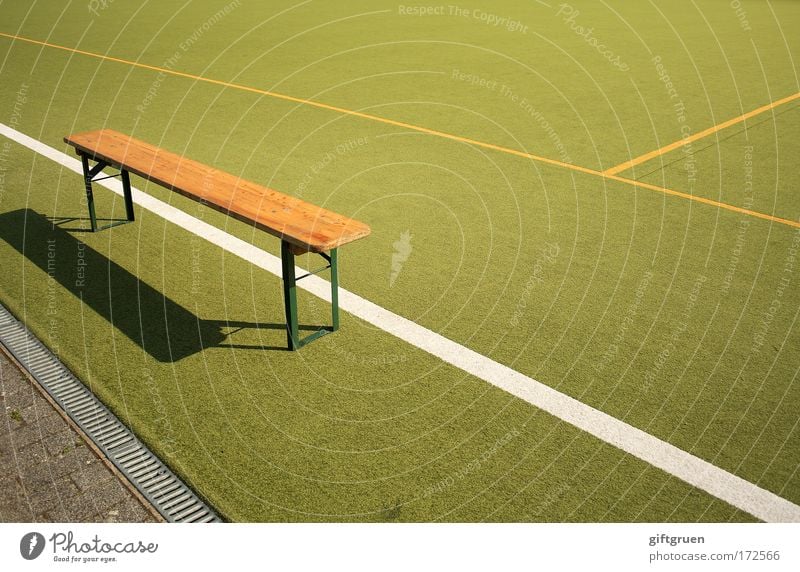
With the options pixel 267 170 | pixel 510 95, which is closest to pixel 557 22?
pixel 510 95

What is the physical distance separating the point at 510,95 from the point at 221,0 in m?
13.1

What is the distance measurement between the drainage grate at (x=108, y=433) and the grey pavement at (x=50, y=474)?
2.9 inches

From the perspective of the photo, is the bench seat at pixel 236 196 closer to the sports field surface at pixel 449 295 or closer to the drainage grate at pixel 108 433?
the sports field surface at pixel 449 295

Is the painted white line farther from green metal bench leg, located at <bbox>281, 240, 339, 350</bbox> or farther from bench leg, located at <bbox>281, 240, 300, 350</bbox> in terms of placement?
bench leg, located at <bbox>281, 240, 300, 350</bbox>

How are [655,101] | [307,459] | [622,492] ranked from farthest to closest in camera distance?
[655,101] < [307,459] < [622,492]

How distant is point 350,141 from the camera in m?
9.10

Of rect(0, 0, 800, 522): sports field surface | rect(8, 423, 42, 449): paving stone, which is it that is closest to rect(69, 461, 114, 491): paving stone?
rect(0, 0, 800, 522): sports field surface

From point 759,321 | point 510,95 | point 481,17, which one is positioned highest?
point 481,17

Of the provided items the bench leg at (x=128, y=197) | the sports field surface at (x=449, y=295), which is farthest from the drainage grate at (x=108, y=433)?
the bench leg at (x=128, y=197)

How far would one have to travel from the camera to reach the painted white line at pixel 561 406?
12.1 feet

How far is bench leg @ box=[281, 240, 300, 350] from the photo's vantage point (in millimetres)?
4562

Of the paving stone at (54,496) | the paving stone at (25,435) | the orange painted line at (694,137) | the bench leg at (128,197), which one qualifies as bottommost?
the paving stone at (54,496)

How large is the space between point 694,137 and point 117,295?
716 centimetres
